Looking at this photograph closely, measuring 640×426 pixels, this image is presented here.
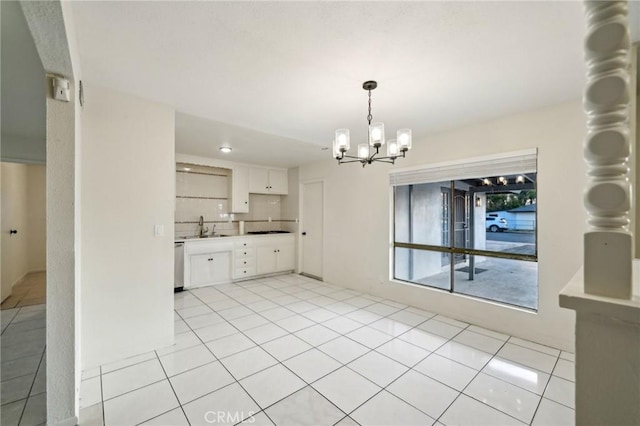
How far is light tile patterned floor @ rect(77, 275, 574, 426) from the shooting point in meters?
1.76

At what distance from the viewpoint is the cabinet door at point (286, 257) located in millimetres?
5676

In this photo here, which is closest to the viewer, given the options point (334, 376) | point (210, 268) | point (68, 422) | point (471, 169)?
point (68, 422)

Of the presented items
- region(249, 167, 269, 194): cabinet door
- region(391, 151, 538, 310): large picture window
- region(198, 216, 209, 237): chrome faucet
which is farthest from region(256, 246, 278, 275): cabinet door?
region(391, 151, 538, 310): large picture window

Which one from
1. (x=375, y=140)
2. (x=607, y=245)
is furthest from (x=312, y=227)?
(x=607, y=245)

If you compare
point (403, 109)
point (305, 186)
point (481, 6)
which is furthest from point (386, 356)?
point (305, 186)

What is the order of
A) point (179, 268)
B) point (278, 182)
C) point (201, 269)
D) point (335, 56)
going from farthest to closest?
1. point (278, 182)
2. point (201, 269)
3. point (179, 268)
4. point (335, 56)

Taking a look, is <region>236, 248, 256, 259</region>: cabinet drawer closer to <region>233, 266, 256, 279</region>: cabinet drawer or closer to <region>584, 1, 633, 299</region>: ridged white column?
<region>233, 266, 256, 279</region>: cabinet drawer

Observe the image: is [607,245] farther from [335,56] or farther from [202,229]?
[202,229]

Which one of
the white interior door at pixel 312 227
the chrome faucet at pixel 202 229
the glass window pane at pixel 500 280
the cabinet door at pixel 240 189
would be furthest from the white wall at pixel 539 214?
the chrome faucet at pixel 202 229

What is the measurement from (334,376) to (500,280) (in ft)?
8.86

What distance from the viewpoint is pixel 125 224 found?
239 cm

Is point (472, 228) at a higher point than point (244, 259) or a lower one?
higher

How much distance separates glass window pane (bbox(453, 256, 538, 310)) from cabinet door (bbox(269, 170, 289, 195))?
3777 millimetres

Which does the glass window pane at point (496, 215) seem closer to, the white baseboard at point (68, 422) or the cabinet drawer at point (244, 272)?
the cabinet drawer at point (244, 272)
